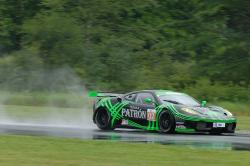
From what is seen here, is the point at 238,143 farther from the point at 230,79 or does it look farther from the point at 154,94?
the point at 230,79

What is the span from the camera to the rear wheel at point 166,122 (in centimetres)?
1783

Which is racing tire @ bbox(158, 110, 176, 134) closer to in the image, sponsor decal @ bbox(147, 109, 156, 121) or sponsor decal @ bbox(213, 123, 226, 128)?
sponsor decal @ bbox(147, 109, 156, 121)

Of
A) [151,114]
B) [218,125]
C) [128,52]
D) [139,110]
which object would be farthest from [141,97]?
[128,52]

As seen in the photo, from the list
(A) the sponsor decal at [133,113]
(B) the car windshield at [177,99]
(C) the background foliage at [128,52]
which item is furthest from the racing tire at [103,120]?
(C) the background foliage at [128,52]

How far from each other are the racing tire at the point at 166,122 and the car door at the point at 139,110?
352mm

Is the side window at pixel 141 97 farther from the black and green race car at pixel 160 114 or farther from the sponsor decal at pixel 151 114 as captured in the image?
the sponsor decal at pixel 151 114

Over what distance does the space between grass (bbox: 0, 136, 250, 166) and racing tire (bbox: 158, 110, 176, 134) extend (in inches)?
159

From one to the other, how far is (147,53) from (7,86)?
1103 centimetres

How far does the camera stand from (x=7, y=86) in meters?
39.3

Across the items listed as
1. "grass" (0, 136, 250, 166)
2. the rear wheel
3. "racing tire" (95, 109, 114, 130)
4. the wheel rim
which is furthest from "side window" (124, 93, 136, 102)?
"grass" (0, 136, 250, 166)

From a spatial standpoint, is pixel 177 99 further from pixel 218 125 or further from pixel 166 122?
pixel 218 125

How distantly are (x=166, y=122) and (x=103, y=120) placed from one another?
110 inches

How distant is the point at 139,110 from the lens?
1892cm

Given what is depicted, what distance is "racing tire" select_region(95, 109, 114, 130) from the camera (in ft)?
65.6
